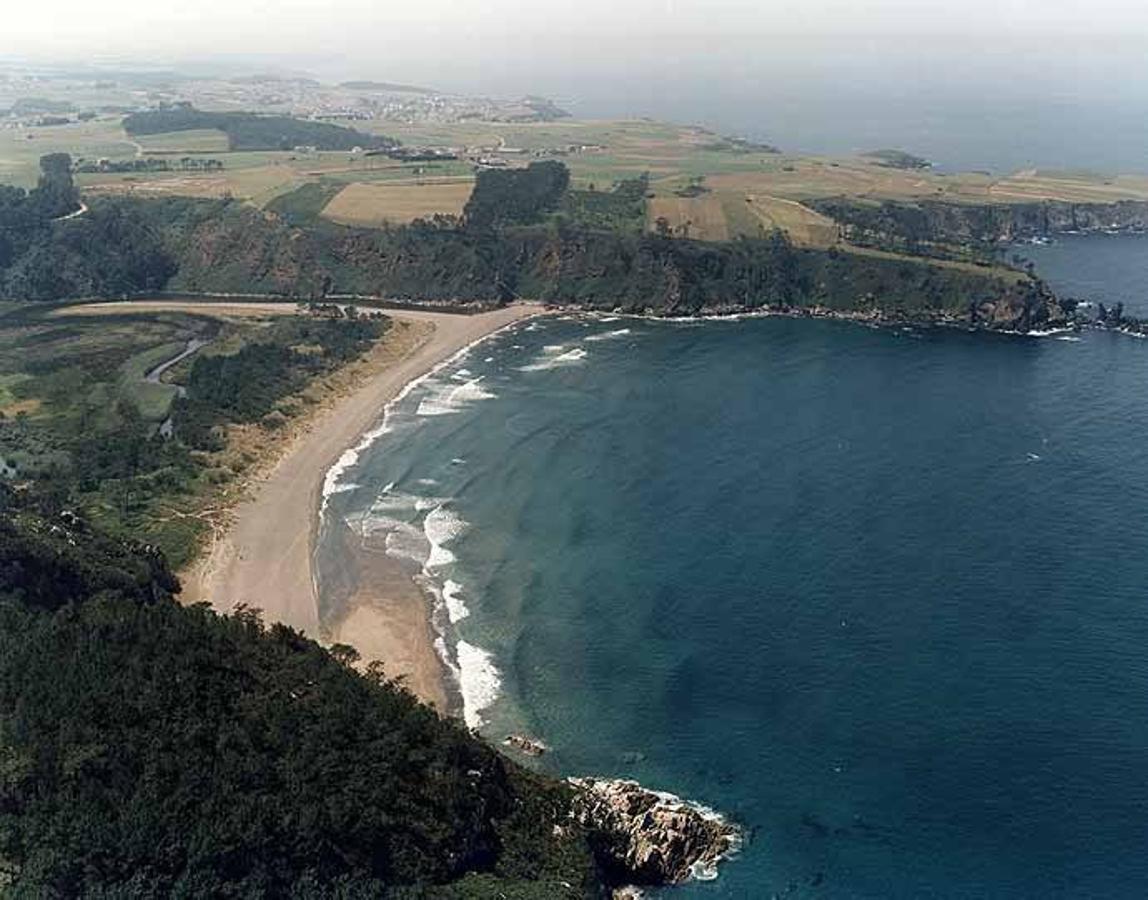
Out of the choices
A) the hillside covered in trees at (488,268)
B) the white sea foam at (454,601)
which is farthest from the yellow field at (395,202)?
the white sea foam at (454,601)

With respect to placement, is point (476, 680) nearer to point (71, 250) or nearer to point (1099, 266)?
point (71, 250)

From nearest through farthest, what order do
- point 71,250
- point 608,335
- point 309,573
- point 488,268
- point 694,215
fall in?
point 309,573, point 608,335, point 71,250, point 488,268, point 694,215

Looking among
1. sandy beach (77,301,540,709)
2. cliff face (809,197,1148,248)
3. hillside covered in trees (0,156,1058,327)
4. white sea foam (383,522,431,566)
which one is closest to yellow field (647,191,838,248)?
cliff face (809,197,1148,248)

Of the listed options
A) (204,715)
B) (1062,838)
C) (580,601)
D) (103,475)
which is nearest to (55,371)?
(103,475)

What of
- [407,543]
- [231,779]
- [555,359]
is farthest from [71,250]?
[231,779]

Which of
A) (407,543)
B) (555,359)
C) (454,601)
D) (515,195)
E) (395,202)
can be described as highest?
(515,195)

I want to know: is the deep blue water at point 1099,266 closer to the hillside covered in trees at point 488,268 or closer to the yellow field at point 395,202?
the hillside covered in trees at point 488,268

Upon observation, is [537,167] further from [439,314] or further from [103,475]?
[103,475]

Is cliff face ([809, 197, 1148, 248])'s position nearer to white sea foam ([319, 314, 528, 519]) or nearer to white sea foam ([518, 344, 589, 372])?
white sea foam ([518, 344, 589, 372])
